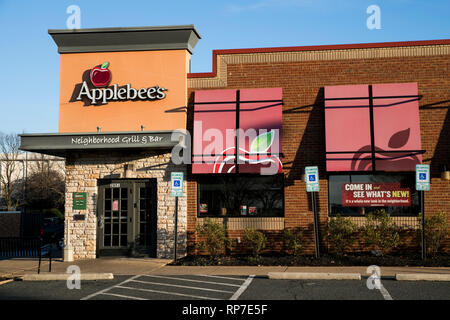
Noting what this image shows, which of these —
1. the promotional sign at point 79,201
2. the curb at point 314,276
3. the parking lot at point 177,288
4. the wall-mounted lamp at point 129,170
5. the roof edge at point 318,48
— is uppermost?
the roof edge at point 318,48

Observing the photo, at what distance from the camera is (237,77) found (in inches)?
635

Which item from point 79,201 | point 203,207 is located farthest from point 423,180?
point 79,201

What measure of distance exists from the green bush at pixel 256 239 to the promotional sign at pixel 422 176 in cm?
487

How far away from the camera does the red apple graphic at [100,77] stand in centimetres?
1650

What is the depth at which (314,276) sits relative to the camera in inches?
446

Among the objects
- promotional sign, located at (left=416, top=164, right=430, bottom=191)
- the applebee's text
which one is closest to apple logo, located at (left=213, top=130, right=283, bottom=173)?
the applebee's text

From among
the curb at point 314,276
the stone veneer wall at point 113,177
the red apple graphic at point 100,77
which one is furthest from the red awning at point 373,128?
the red apple graphic at point 100,77

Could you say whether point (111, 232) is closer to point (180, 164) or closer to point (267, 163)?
point (180, 164)

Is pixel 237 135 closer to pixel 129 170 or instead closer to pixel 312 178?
pixel 312 178

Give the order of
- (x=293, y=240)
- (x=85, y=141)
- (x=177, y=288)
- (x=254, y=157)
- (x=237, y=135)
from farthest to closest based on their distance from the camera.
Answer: (x=85, y=141), (x=237, y=135), (x=254, y=157), (x=293, y=240), (x=177, y=288)

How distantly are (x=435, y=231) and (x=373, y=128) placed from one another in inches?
143

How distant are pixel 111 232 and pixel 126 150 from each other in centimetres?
292

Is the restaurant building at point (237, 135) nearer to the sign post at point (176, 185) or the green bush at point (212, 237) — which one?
the green bush at point (212, 237)
